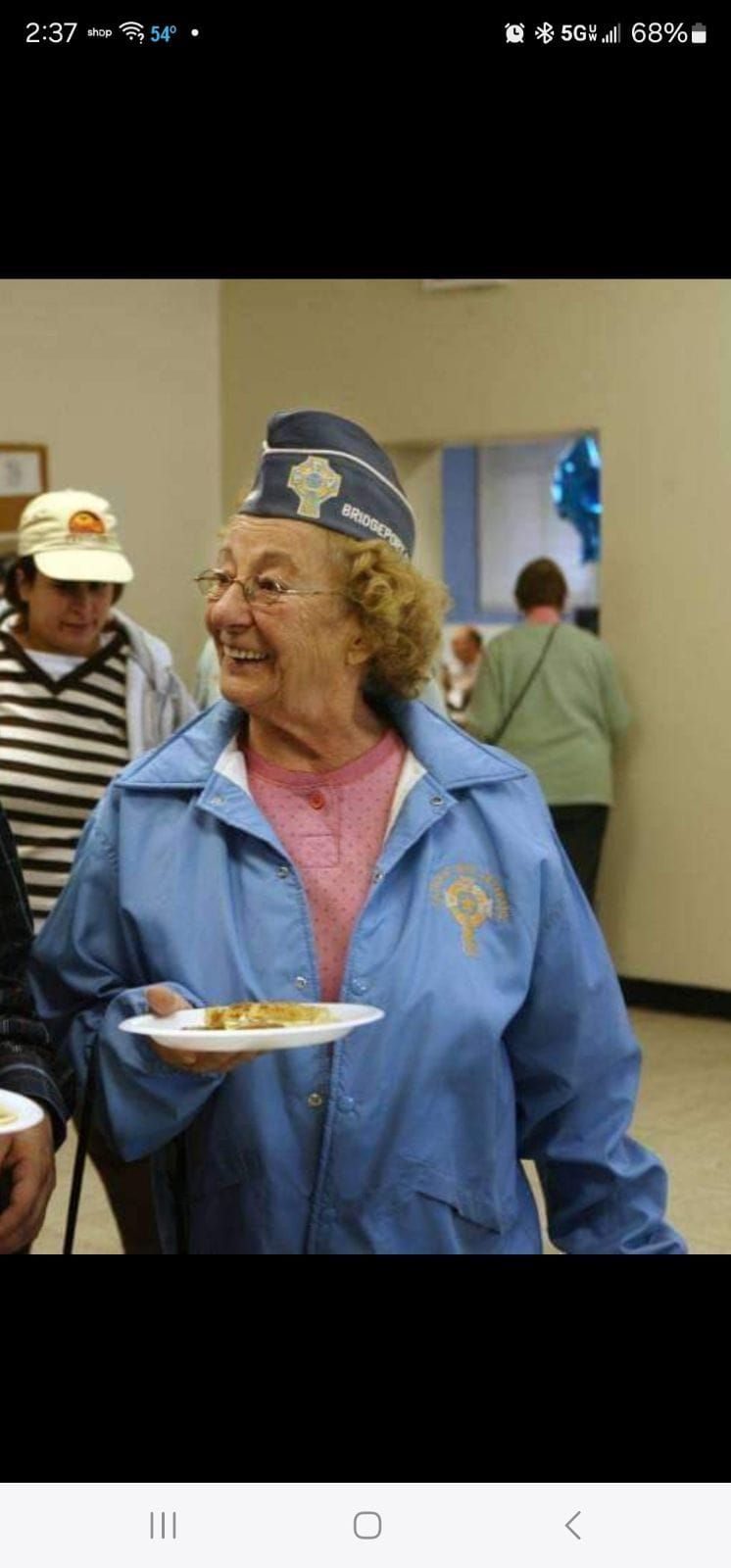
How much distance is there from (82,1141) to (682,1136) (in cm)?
405

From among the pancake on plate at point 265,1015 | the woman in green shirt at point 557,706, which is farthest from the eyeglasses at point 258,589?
the woman in green shirt at point 557,706

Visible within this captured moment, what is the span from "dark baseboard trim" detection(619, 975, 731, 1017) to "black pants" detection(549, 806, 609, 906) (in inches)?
19.1

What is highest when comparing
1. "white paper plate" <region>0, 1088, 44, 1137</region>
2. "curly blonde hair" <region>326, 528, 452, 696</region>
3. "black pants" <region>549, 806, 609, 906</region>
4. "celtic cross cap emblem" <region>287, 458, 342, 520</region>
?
"celtic cross cap emblem" <region>287, 458, 342, 520</region>

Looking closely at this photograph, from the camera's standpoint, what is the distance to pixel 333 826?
5.57 ft

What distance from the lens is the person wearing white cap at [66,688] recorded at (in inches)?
134

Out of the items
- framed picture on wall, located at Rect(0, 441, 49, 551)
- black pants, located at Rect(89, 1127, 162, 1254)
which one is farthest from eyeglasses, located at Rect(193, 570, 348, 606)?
framed picture on wall, located at Rect(0, 441, 49, 551)

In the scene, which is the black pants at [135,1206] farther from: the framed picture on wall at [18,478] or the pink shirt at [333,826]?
the framed picture on wall at [18,478]

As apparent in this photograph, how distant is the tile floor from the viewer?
426cm
